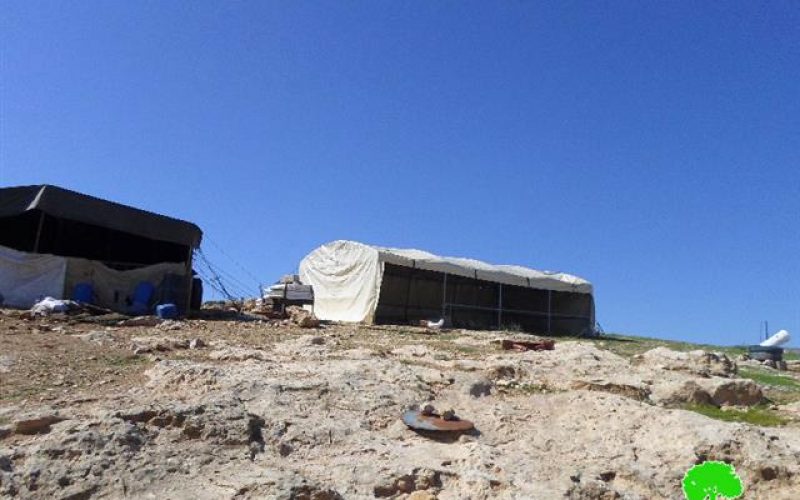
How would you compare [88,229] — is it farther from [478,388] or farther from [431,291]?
[478,388]

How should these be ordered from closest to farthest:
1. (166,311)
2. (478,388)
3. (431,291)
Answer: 1. (478,388)
2. (166,311)
3. (431,291)

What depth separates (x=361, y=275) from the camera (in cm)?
2109

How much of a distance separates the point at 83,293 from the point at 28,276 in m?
1.28

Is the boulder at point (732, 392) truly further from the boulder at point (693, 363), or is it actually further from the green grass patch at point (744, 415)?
the boulder at point (693, 363)

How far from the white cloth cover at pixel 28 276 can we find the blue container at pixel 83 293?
0.97ft

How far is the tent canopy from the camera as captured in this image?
49.7 ft

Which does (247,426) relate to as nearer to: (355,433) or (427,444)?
(355,433)

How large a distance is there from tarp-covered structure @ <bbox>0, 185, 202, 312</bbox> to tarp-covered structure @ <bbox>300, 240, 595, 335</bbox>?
216 inches

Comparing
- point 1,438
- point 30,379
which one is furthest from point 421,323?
point 1,438

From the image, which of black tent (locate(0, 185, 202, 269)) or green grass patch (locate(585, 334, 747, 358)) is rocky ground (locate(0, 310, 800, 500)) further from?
black tent (locate(0, 185, 202, 269))

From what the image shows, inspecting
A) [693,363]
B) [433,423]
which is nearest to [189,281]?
[693,363]

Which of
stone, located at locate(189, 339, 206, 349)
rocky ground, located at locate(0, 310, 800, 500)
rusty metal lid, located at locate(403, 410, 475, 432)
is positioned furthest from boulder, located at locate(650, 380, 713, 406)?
stone, located at locate(189, 339, 206, 349)

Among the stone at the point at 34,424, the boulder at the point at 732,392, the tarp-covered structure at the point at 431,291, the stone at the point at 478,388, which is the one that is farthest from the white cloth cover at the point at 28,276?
the boulder at the point at 732,392

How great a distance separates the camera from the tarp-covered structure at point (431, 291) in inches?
816
